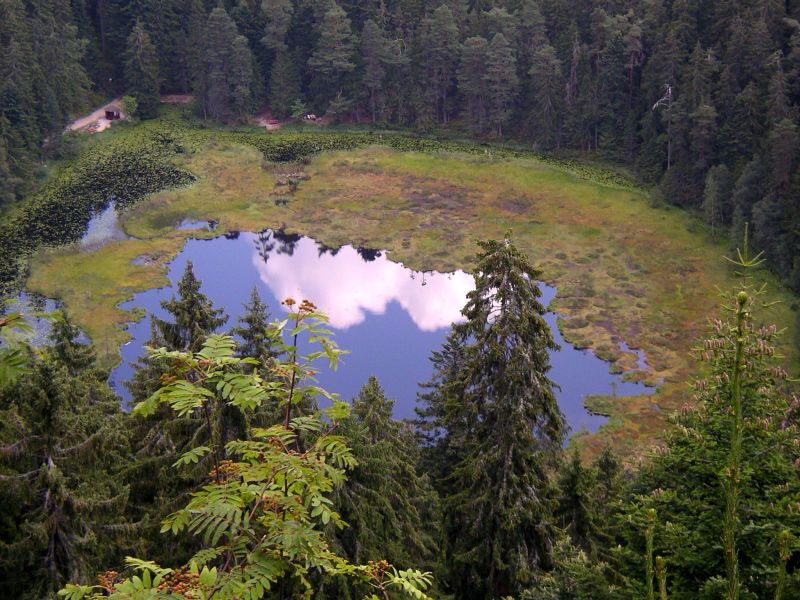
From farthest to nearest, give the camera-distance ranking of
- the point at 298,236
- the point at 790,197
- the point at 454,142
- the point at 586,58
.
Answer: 1. the point at 454,142
2. the point at 586,58
3. the point at 298,236
4. the point at 790,197

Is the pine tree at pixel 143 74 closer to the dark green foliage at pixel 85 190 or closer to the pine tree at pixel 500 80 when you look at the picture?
the dark green foliage at pixel 85 190

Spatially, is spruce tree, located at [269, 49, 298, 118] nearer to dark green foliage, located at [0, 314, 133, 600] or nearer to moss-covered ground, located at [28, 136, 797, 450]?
moss-covered ground, located at [28, 136, 797, 450]

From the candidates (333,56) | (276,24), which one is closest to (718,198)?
(333,56)

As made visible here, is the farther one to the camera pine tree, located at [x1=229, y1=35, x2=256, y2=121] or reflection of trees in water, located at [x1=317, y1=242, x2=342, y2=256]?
pine tree, located at [x1=229, y1=35, x2=256, y2=121]

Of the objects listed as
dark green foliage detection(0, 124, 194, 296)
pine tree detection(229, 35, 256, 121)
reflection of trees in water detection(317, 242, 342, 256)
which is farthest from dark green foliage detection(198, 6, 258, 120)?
reflection of trees in water detection(317, 242, 342, 256)

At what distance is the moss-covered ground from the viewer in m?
49.0

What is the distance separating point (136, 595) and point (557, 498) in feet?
60.3

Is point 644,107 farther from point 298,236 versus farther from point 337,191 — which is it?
point 298,236

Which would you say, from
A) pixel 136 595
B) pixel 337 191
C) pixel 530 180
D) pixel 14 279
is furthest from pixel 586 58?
pixel 136 595

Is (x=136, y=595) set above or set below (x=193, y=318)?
above

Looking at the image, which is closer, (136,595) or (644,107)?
(136,595)

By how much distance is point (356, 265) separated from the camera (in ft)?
199

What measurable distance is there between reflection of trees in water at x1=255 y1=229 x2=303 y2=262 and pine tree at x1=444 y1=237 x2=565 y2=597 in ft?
139

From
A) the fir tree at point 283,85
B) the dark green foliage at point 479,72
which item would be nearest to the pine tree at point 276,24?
the dark green foliage at point 479,72
